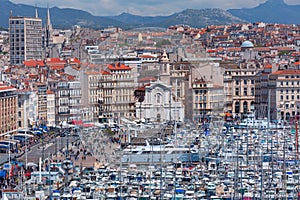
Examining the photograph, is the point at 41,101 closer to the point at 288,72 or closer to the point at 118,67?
the point at 118,67

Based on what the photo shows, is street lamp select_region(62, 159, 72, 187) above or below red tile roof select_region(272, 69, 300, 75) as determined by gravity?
below

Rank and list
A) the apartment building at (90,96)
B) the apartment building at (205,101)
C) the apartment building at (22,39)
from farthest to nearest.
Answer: the apartment building at (22,39), the apartment building at (205,101), the apartment building at (90,96)

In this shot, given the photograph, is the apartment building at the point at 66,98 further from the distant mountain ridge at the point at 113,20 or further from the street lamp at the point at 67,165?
the distant mountain ridge at the point at 113,20

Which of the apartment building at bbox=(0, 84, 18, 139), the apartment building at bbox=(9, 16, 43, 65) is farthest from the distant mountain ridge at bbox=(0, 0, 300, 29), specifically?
the apartment building at bbox=(0, 84, 18, 139)

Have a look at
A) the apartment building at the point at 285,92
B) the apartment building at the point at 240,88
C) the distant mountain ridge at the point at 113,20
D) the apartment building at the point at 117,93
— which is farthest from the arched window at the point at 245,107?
the distant mountain ridge at the point at 113,20

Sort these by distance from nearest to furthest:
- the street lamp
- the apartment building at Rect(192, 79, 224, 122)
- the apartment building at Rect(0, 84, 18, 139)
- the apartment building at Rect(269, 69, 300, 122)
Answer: the street lamp → the apartment building at Rect(0, 84, 18, 139) → the apartment building at Rect(192, 79, 224, 122) → the apartment building at Rect(269, 69, 300, 122)

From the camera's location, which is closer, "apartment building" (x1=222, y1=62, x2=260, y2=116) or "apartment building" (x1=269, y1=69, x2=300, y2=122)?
"apartment building" (x1=269, y1=69, x2=300, y2=122)

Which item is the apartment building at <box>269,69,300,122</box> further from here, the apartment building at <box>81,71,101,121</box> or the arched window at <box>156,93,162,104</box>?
the apartment building at <box>81,71,101,121</box>

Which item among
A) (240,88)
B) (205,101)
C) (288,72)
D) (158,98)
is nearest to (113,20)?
(240,88)
